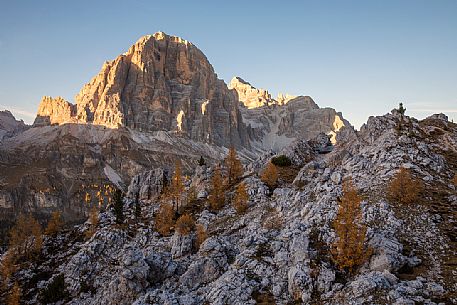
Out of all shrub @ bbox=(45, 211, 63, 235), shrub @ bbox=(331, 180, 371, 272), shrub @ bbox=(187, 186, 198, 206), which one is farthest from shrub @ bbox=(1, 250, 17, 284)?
shrub @ bbox=(331, 180, 371, 272)

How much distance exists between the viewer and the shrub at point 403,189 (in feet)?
188

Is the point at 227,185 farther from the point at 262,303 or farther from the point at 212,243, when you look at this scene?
the point at 262,303

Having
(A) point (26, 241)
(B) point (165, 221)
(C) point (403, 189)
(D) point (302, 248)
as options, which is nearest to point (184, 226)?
(B) point (165, 221)

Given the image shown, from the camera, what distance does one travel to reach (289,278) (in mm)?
50281

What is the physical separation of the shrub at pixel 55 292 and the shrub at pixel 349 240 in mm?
59885

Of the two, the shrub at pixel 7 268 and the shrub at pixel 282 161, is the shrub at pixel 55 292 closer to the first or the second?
the shrub at pixel 7 268

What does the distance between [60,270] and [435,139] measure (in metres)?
89.2

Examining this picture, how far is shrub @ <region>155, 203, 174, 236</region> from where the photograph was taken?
304 feet

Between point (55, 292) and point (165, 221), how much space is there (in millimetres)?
27953

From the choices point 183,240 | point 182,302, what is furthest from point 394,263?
point 183,240

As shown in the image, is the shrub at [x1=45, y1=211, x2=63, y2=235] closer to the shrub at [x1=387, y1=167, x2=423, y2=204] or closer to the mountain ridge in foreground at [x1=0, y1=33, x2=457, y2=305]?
the mountain ridge in foreground at [x1=0, y1=33, x2=457, y2=305]

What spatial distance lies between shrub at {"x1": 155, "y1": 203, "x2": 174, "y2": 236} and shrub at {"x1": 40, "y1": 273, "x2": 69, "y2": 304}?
950 inches

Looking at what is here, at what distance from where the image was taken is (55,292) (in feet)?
265

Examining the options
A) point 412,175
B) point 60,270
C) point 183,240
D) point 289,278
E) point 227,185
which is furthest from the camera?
point 227,185
